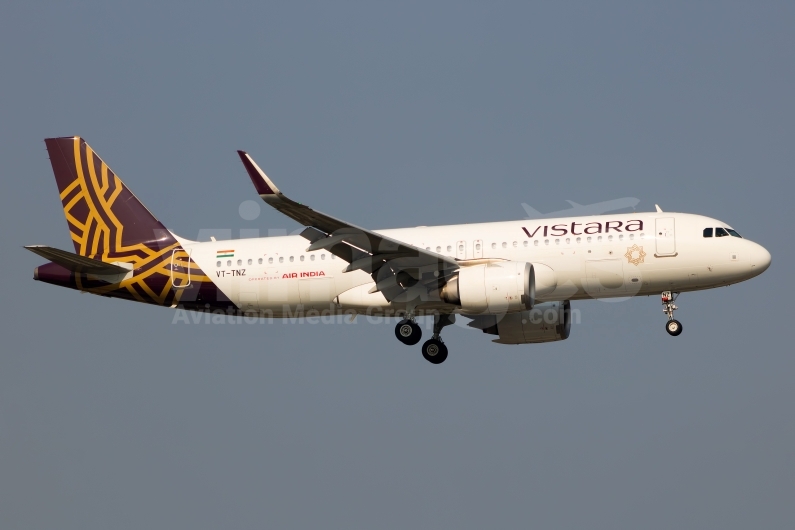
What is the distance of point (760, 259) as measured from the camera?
37125mm

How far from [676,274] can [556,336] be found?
6.41 meters

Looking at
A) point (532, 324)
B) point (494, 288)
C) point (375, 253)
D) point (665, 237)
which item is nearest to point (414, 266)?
point (375, 253)

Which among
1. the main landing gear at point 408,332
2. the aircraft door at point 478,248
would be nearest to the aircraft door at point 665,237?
the aircraft door at point 478,248

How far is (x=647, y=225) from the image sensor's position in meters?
37.3

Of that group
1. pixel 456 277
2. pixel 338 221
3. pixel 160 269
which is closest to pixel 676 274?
pixel 456 277

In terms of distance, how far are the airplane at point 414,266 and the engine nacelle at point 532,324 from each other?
4cm

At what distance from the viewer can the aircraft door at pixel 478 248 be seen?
37.8 m

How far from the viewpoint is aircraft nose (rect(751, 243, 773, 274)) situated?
37.1 meters

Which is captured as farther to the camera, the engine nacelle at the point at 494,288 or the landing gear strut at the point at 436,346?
the landing gear strut at the point at 436,346

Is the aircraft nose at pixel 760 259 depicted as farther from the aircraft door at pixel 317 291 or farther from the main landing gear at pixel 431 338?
the aircraft door at pixel 317 291

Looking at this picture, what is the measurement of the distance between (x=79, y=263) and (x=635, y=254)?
18.2 metres

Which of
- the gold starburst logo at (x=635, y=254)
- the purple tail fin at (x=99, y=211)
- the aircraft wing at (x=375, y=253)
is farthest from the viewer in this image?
the purple tail fin at (x=99, y=211)

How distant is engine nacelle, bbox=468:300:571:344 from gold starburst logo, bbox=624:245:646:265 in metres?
5.36

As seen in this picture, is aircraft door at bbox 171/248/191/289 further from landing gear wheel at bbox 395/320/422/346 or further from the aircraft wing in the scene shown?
landing gear wheel at bbox 395/320/422/346
